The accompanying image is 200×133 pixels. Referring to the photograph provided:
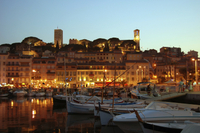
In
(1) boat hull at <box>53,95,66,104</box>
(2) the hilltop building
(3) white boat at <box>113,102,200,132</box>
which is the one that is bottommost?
(1) boat hull at <box>53,95,66,104</box>

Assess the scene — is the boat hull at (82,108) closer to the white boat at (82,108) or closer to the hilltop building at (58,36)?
the white boat at (82,108)

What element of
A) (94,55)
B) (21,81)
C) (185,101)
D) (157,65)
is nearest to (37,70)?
(21,81)

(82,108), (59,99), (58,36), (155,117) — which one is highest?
(58,36)

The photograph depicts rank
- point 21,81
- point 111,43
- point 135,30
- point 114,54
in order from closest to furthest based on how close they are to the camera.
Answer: point 21,81
point 114,54
point 111,43
point 135,30

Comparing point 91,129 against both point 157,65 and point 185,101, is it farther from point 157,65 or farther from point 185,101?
point 157,65

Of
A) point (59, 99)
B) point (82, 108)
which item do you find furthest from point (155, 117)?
point (59, 99)

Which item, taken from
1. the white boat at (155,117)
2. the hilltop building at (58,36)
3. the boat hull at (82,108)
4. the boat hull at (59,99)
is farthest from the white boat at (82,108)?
the hilltop building at (58,36)

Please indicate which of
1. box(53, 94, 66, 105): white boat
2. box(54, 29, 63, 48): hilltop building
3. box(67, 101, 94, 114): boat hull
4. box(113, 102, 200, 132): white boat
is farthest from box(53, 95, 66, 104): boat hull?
box(54, 29, 63, 48): hilltop building

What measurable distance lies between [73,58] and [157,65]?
3643 cm

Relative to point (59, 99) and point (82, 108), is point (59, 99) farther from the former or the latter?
point (82, 108)

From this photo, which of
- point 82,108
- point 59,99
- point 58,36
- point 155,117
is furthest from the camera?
point 58,36

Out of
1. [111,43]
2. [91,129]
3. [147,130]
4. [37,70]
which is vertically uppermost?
[111,43]

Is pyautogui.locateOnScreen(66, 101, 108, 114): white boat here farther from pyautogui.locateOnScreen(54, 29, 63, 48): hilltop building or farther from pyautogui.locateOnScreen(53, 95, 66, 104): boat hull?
pyautogui.locateOnScreen(54, 29, 63, 48): hilltop building

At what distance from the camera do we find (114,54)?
8806cm
